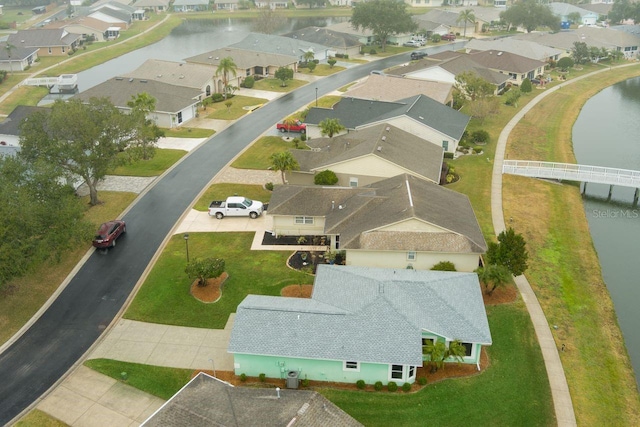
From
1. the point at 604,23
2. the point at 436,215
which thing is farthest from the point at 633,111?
the point at 604,23

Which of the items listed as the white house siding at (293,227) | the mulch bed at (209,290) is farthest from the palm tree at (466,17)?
the mulch bed at (209,290)

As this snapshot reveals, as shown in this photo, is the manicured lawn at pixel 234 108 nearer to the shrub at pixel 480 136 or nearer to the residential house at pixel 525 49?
the shrub at pixel 480 136

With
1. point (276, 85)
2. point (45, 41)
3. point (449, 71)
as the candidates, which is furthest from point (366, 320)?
point (45, 41)

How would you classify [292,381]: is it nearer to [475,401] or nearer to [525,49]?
[475,401]

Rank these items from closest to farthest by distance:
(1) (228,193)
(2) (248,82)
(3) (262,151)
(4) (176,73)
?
(1) (228,193) → (3) (262,151) → (4) (176,73) → (2) (248,82)

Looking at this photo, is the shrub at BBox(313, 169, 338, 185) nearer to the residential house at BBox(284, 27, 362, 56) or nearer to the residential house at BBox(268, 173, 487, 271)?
the residential house at BBox(268, 173, 487, 271)

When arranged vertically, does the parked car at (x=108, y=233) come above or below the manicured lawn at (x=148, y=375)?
above
